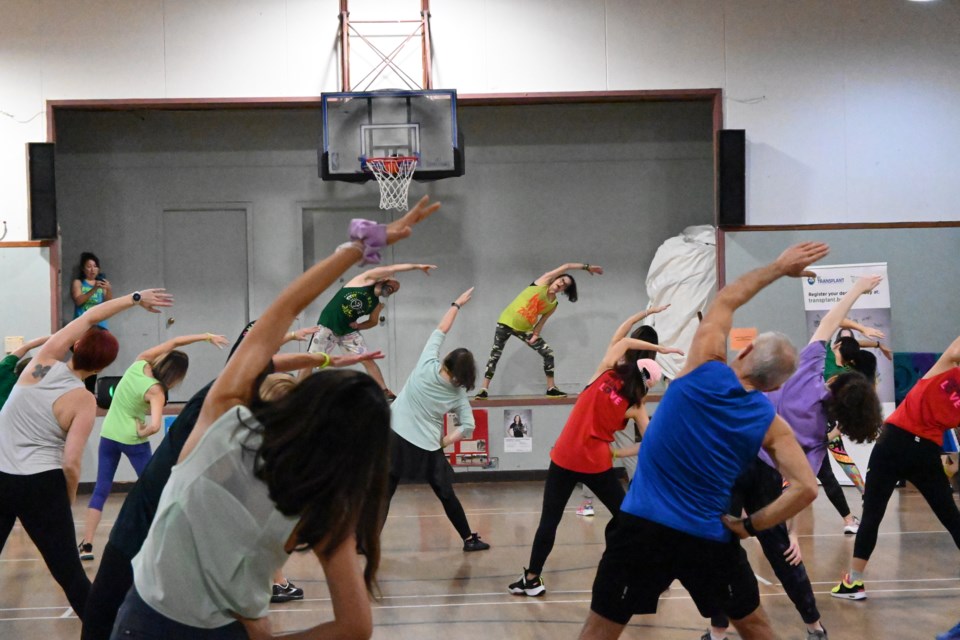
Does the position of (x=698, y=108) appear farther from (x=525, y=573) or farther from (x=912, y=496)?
(x=525, y=573)

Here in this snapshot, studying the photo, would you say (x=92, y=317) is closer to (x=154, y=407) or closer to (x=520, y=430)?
(x=154, y=407)

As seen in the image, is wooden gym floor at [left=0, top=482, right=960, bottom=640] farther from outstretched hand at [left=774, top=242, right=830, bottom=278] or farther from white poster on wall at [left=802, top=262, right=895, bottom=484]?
outstretched hand at [left=774, top=242, right=830, bottom=278]

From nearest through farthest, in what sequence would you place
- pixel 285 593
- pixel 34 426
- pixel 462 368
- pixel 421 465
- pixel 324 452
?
pixel 324 452 < pixel 34 426 < pixel 285 593 < pixel 462 368 < pixel 421 465

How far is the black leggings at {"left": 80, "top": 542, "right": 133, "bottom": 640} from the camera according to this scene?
2754 mm

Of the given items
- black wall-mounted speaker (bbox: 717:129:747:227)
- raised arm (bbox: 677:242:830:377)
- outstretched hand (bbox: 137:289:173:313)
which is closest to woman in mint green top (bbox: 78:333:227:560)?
outstretched hand (bbox: 137:289:173:313)

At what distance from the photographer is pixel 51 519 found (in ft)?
13.0

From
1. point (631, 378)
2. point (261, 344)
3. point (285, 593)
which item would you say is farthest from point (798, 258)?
point (285, 593)

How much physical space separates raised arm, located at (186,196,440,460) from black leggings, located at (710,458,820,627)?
2794 mm

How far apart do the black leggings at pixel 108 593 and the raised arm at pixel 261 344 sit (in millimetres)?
1130

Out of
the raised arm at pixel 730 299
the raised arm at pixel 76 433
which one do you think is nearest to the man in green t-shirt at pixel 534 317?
the raised arm at pixel 76 433

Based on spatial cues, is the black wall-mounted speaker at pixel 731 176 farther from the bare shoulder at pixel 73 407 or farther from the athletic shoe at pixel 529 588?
the bare shoulder at pixel 73 407

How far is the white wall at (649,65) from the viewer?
966 centimetres

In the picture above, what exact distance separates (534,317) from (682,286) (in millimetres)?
1739

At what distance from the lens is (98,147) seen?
1160 centimetres
